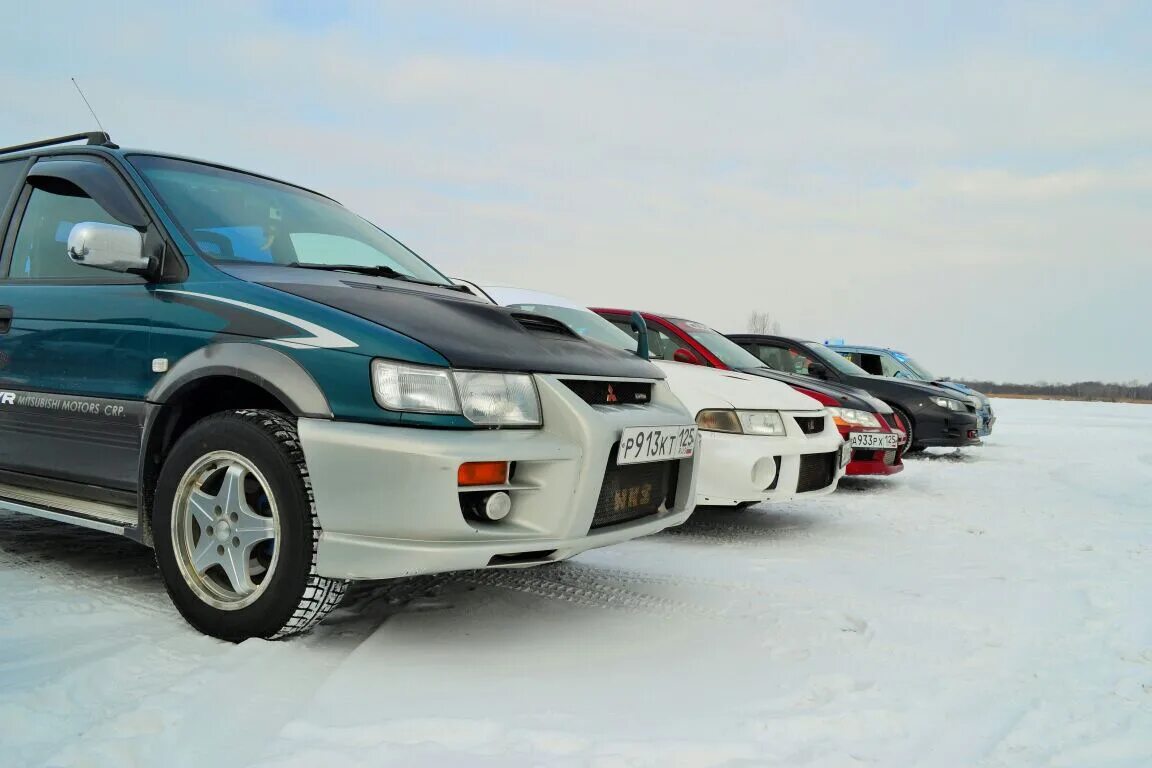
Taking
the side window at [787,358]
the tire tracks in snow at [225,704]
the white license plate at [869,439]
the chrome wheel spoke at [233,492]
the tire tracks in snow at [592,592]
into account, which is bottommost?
the tire tracks in snow at [225,704]

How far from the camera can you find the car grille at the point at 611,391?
3.05m

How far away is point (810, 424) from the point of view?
5406mm

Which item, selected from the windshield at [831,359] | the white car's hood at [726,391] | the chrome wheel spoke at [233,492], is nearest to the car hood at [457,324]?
the chrome wheel spoke at [233,492]

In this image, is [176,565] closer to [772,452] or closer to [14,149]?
[14,149]

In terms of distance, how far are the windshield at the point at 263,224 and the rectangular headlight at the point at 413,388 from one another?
0.93m

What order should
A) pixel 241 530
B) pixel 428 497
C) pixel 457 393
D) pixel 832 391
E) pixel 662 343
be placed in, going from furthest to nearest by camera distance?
pixel 832 391
pixel 662 343
pixel 241 530
pixel 457 393
pixel 428 497

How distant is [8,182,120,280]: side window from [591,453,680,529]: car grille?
225 cm

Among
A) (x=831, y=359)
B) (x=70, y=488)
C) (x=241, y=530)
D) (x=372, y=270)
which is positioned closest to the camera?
Answer: (x=241, y=530)

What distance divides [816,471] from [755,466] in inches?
24.6

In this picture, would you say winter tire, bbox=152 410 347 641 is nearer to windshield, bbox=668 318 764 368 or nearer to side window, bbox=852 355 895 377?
windshield, bbox=668 318 764 368

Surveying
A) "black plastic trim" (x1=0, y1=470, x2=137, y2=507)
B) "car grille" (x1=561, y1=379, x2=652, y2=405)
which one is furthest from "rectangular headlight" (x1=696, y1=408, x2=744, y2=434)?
"black plastic trim" (x1=0, y1=470, x2=137, y2=507)

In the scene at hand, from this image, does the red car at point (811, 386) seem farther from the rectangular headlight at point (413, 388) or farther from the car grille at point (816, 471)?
the rectangular headlight at point (413, 388)

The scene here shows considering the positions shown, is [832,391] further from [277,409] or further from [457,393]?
[277,409]

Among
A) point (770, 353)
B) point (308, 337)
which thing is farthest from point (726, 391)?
point (770, 353)
